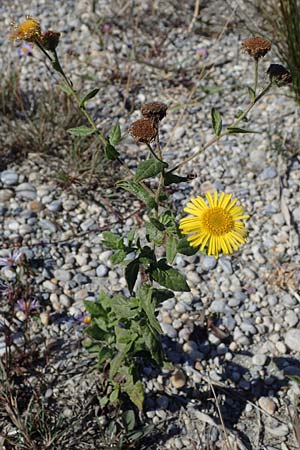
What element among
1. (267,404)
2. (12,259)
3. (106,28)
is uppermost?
(106,28)

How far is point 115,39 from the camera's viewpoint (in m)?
3.85

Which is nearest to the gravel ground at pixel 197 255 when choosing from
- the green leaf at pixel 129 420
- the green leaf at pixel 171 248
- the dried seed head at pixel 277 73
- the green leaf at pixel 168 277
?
the green leaf at pixel 129 420

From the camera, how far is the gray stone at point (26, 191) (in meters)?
2.94

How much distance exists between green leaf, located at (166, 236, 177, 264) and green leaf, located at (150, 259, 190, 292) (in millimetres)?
67

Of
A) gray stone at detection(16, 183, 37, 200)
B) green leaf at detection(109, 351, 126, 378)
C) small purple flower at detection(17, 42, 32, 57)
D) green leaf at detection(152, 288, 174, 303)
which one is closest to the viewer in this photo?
green leaf at detection(152, 288, 174, 303)

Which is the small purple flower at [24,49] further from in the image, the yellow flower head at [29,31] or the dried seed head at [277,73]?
the dried seed head at [277,73]

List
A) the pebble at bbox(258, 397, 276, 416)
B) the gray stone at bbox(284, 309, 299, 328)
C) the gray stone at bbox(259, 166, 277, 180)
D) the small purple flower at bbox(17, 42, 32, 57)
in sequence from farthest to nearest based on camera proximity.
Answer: the small purple flower at bbox(17, 42, 32, 57)
the gray stone at bbox(259, 166, 277, 180)
the gray stone at bbox(284, 309, 299, 328)
the pebble at bbox(258, 397, 276, 416)

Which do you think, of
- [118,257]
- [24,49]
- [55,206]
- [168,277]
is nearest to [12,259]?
[55,206]

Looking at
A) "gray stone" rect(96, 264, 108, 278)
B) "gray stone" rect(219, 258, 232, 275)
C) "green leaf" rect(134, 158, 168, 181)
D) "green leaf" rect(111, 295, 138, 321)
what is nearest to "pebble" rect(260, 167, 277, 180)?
"gray stone" rect(219, 258, 232, 275)

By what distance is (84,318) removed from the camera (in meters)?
2.44

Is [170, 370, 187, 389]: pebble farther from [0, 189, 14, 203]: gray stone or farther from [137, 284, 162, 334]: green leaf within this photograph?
[0, 189, 14, 203]: gray stone

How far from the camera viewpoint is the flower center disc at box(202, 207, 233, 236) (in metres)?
1.82

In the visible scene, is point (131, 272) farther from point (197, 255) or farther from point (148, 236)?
point (197, 255)

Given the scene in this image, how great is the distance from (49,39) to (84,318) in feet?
3.64
